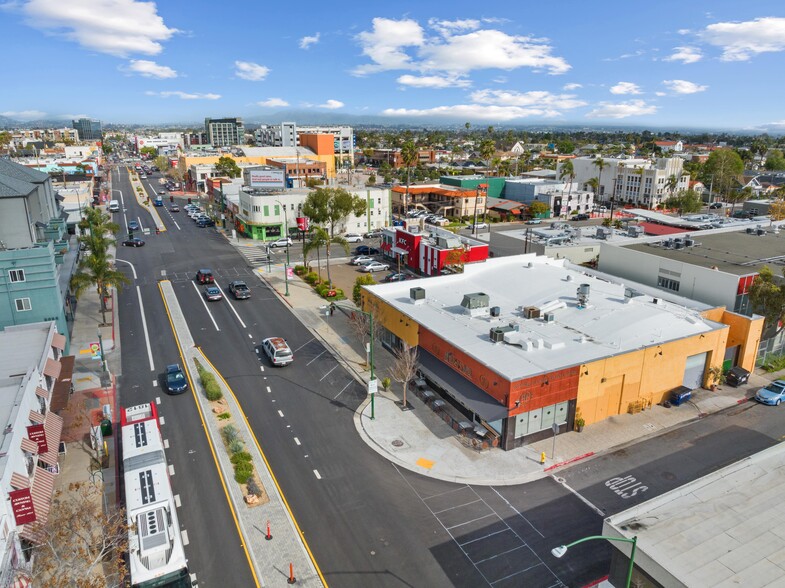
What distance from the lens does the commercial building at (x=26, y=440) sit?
1964 centimetres

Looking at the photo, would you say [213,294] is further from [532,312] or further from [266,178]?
[266,178]

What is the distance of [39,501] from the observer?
21.9m

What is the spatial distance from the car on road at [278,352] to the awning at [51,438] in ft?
50.4

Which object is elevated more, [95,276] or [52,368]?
[95,276]

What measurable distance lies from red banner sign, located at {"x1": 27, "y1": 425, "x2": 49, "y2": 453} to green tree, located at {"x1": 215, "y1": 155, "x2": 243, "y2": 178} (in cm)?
12318

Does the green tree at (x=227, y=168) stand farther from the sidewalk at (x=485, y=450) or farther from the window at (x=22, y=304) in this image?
the sidewalk at (x=485, y=450)

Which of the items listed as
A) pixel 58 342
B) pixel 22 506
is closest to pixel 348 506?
pixel 22 506

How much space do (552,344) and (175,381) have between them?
86.6 feet

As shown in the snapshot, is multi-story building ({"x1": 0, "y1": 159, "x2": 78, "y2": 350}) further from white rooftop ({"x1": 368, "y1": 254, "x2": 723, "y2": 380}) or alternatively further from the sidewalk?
white rooftop ({"x1": 368, "y1": 254, "x2": 723, "y2": 380})

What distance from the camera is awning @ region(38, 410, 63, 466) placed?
2477 centimetres

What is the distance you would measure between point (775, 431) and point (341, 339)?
106 ft

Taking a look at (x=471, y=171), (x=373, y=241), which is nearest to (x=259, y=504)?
(x=373, y=241)

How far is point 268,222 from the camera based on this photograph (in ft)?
281

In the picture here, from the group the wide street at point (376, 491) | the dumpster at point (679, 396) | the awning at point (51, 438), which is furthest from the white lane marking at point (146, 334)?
the dumpster at point (679, 396)
